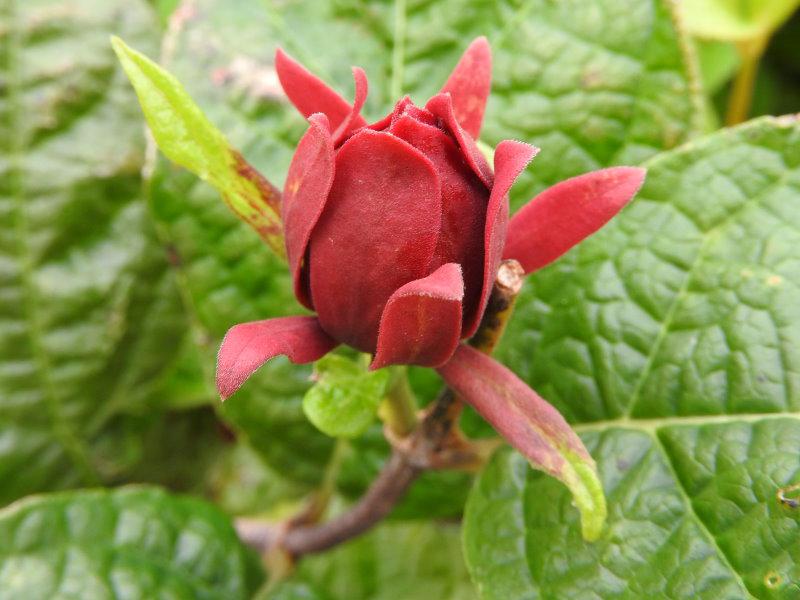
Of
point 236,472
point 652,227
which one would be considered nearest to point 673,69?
point 652,227

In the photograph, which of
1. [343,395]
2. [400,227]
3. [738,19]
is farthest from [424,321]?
[738,19]

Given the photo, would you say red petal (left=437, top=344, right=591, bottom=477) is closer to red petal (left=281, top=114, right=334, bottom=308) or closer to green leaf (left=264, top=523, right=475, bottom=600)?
red petal (left=281, top=114, right=334, bottom=308)

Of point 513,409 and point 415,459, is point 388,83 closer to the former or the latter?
point 415,459

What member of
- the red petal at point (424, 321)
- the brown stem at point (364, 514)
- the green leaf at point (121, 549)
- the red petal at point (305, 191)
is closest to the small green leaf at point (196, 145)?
the red petal at point (305, 191)

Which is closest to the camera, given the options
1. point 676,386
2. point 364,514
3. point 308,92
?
point 308,92

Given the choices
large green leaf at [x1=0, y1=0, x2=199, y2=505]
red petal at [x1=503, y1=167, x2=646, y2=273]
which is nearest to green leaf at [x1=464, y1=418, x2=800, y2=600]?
red petal at [x1=503, y1=167, x2=646, y2=273]
